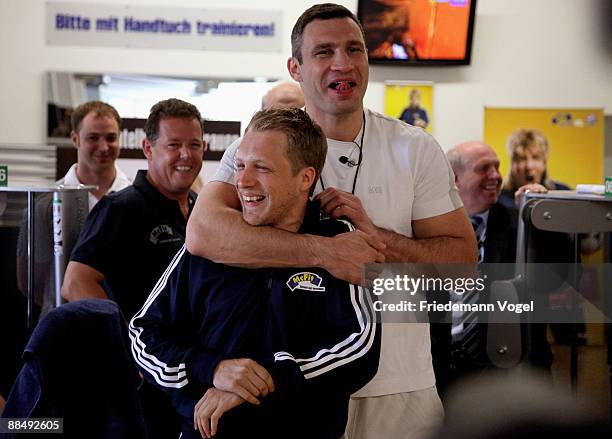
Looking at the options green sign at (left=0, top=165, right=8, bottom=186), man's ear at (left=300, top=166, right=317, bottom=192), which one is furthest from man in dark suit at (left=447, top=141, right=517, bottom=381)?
green sign at (left=0, top=165, right=8, bottom=186)

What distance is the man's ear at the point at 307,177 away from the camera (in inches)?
56.2

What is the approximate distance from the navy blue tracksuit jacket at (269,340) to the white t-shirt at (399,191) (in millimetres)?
180

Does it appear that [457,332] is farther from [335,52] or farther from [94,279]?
[94,279]

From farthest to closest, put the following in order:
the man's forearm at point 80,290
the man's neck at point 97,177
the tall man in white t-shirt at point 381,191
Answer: the man's neck at point 97,177 → the man's forearm at point 80,290 → the tall man in white t-shirt at point 381,191

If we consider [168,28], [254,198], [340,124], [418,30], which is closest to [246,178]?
[254,198]

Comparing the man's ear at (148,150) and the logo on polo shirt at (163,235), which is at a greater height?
the man's ear at (148,150)

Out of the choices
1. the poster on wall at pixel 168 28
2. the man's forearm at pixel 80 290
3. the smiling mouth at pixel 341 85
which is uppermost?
the poster on wall at pixel 168 28

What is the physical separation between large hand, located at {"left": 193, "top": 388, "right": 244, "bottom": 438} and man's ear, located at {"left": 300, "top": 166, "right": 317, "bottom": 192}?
15.6 inches

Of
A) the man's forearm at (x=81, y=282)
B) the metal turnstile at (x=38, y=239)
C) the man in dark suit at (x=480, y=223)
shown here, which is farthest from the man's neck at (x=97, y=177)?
the man in dark suit at (x=480, y=223)

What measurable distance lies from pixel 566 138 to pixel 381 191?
12.6 feet

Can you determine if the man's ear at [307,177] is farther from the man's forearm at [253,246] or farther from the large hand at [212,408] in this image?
the large hand at [212,408]

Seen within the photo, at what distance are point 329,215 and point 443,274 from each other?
Result: 0.82 ft

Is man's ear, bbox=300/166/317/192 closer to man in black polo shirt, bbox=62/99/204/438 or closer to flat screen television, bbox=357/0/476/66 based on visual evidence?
man in black polo shirt, bbox=62/99/204/438

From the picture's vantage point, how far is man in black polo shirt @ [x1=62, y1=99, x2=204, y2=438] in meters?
2.33
